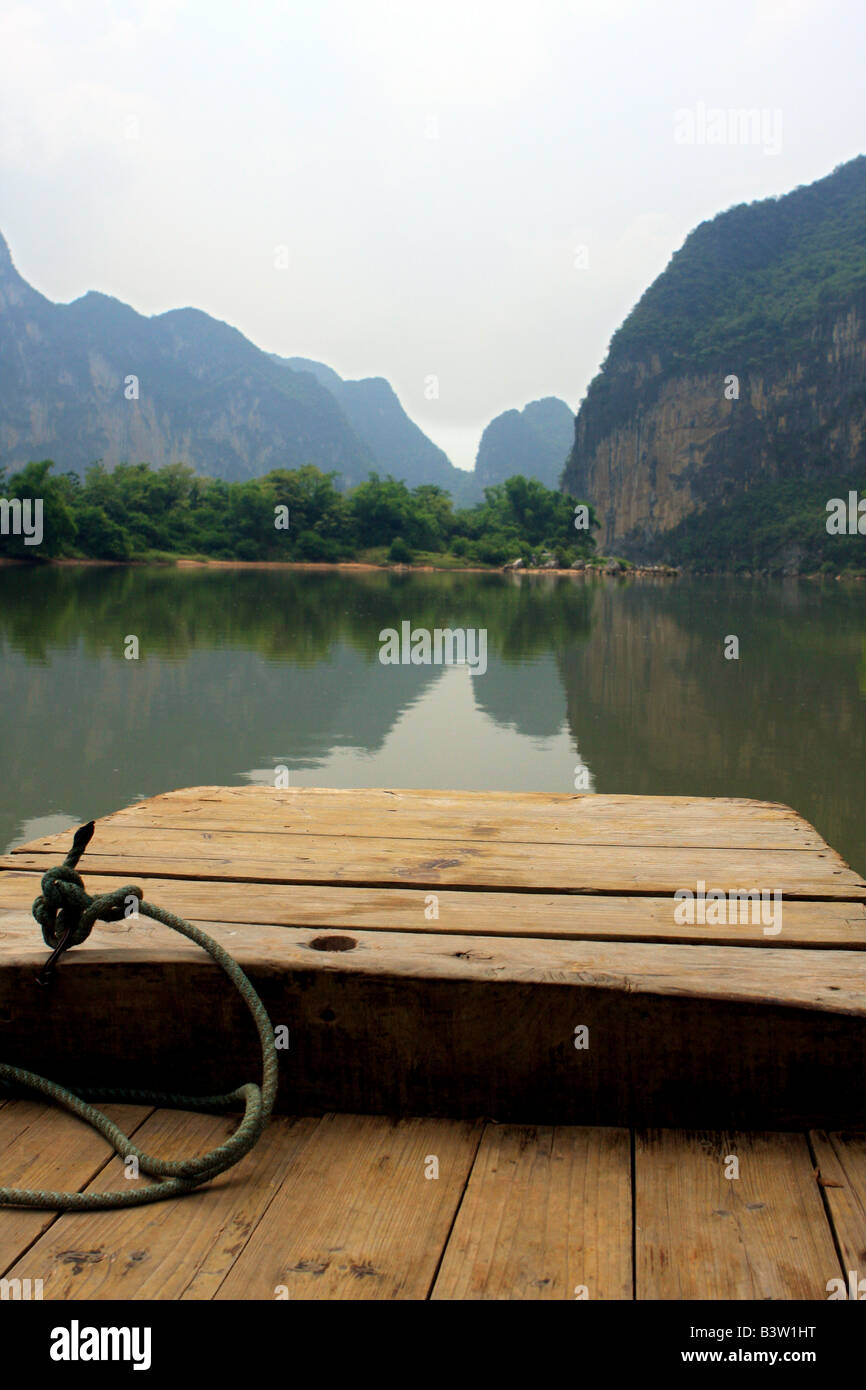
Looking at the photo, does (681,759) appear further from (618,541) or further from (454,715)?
(618,541)

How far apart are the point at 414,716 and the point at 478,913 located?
20.9 ft

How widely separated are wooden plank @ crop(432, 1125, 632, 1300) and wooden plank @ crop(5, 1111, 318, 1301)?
276 millimetres

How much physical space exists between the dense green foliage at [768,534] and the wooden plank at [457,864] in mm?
89041

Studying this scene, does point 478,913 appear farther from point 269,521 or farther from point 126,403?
point 126,403

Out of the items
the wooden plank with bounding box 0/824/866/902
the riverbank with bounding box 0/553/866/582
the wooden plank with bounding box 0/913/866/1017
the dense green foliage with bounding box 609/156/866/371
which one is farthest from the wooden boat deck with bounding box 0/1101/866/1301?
the dense green foliage with bounding box 609/156/866/371

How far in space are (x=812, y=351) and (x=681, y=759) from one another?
371 ft

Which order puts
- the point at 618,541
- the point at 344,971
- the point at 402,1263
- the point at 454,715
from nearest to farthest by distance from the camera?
the point at 402,1263
the point at 344,971
the point at 454,715
the point at 618,541

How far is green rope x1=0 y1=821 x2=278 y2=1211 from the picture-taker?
1.26 metres

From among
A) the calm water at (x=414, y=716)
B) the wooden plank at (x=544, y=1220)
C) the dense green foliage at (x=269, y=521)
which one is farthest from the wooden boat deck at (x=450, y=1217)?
the dense green foliage at (x=269, y=521)

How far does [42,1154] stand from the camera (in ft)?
4.51

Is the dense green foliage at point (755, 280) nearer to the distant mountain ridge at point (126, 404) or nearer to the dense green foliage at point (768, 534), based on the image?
the dense green foliage at point (768, 534)

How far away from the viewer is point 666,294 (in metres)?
125

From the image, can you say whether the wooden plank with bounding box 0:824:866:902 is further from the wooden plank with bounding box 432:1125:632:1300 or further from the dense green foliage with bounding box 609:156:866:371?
the dense green foliage with bounding box 609:156:866:371
